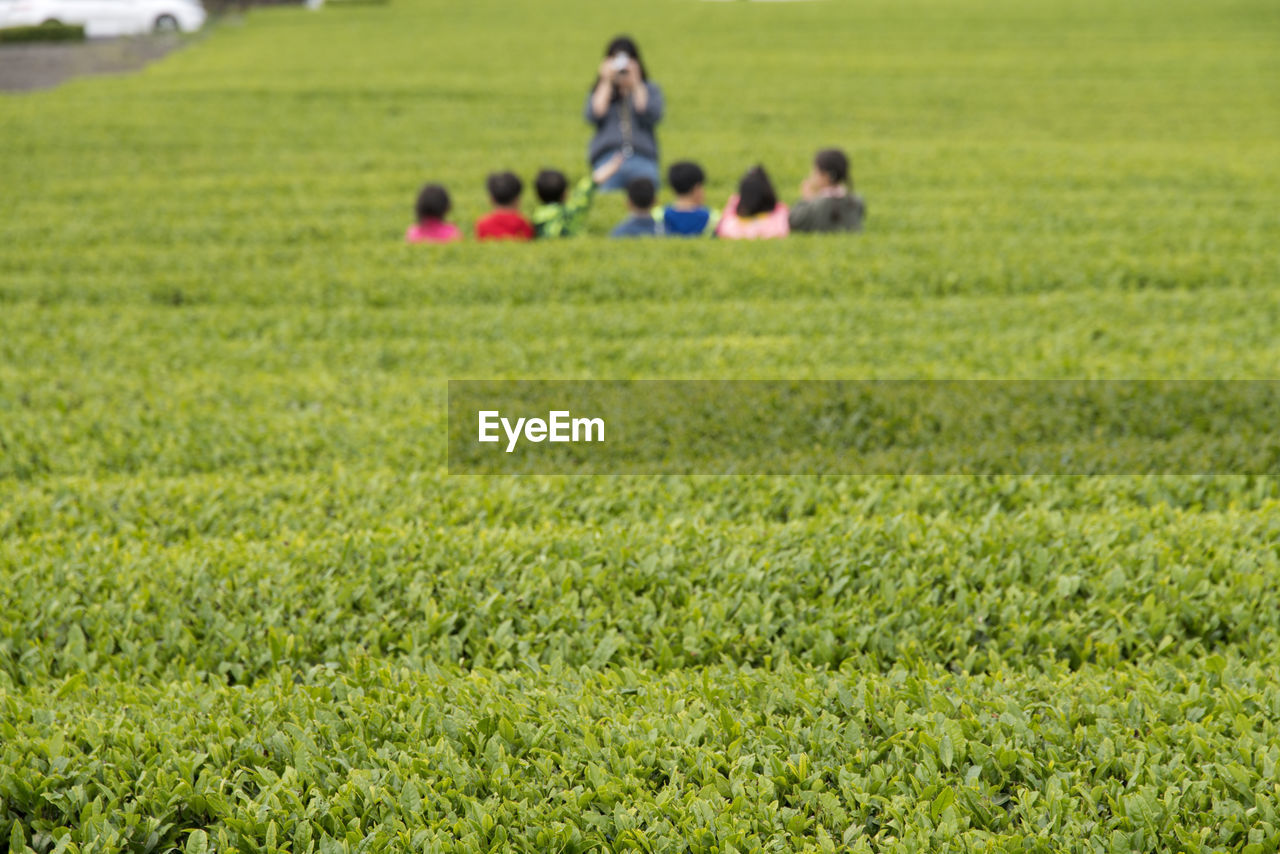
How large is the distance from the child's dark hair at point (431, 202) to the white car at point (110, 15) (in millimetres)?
26773

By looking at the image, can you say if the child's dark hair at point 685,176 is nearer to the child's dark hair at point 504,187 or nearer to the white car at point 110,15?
the child's dark hair at point 504,187

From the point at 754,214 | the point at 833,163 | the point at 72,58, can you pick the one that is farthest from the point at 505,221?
the point at 72,58

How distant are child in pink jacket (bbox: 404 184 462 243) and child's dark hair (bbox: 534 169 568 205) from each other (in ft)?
3.23

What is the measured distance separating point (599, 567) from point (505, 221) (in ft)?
22.7

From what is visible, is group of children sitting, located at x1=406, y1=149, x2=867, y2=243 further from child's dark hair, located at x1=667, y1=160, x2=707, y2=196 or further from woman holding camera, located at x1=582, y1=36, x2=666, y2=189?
woman holding camera, located at x1=582, y1=36, x2=666, y2=189

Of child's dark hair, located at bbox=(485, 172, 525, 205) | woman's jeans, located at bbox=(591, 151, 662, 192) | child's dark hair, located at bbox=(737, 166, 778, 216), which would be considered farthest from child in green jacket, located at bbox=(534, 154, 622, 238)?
child's dark hair, located at bbox=(737, 166, 778, 216)

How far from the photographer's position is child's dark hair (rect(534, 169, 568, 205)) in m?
10.5

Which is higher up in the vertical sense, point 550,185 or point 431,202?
point 550,185

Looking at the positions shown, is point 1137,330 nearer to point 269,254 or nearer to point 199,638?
point 199,638

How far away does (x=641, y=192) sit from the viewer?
1033 cm

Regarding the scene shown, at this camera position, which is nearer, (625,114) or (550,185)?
(550,185)

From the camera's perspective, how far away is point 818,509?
16.2 ft

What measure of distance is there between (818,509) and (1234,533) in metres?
1.74

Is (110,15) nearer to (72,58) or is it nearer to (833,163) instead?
(72,58)
